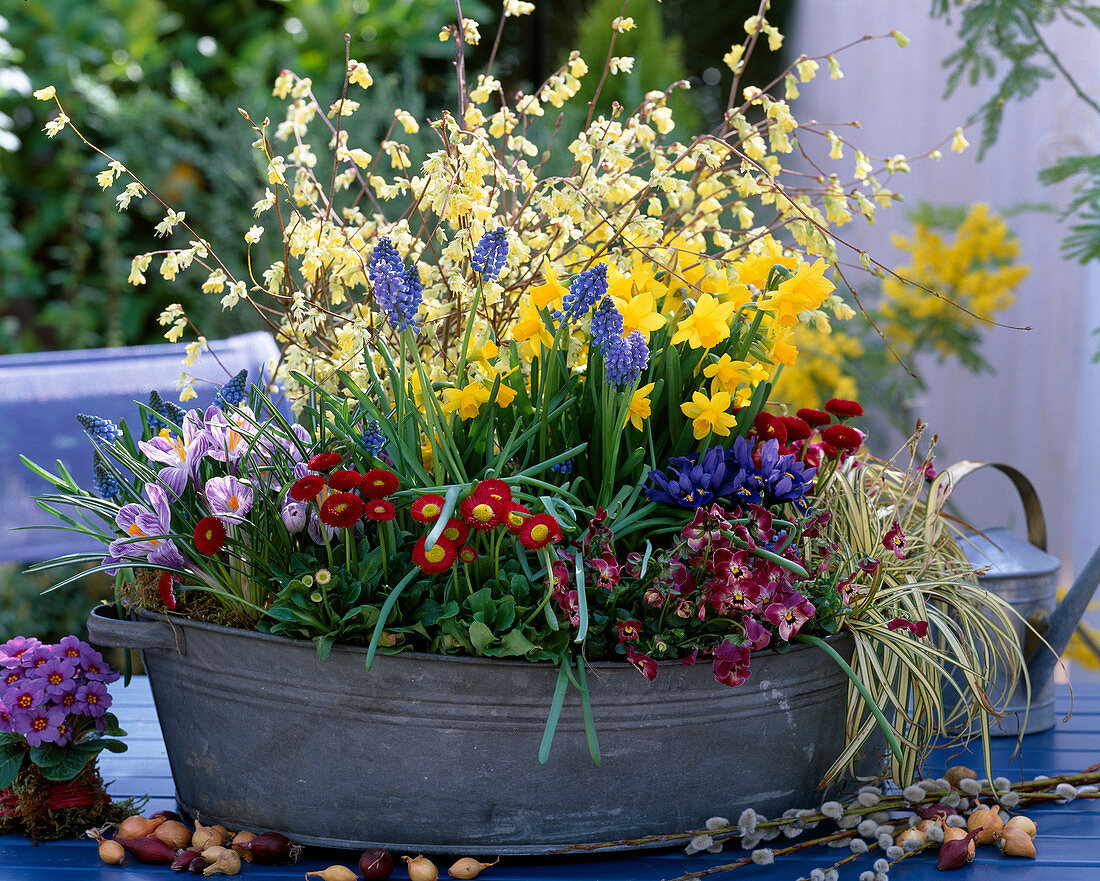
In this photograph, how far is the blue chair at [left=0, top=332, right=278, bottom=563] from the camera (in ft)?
5.69

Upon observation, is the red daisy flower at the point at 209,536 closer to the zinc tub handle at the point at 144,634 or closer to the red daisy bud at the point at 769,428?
the zinc tub handle at the point at 144,634

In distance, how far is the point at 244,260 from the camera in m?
3.16

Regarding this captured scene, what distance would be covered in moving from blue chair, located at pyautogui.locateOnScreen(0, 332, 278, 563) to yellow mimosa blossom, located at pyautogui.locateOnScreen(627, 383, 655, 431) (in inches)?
39.3

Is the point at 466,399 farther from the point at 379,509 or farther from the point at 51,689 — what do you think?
the point at 51,689

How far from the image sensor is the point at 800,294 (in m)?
0.86

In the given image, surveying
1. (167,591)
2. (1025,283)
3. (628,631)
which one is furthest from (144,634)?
(1025,283)

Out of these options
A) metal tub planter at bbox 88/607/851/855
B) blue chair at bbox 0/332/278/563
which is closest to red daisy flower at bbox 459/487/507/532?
metal tub planter at bbox 88/607/851/855

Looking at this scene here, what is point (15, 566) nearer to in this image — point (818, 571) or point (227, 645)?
point (227, 645)

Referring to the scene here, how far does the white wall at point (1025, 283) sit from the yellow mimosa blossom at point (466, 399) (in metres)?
2.24

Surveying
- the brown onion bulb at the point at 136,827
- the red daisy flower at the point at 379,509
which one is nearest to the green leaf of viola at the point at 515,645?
the red daisy flower at the point at 379,509

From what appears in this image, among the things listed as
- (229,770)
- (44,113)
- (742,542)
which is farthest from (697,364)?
(44,113)

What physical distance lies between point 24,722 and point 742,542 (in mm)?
609

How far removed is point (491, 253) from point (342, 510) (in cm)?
26

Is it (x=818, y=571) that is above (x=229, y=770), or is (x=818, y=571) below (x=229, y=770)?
above
